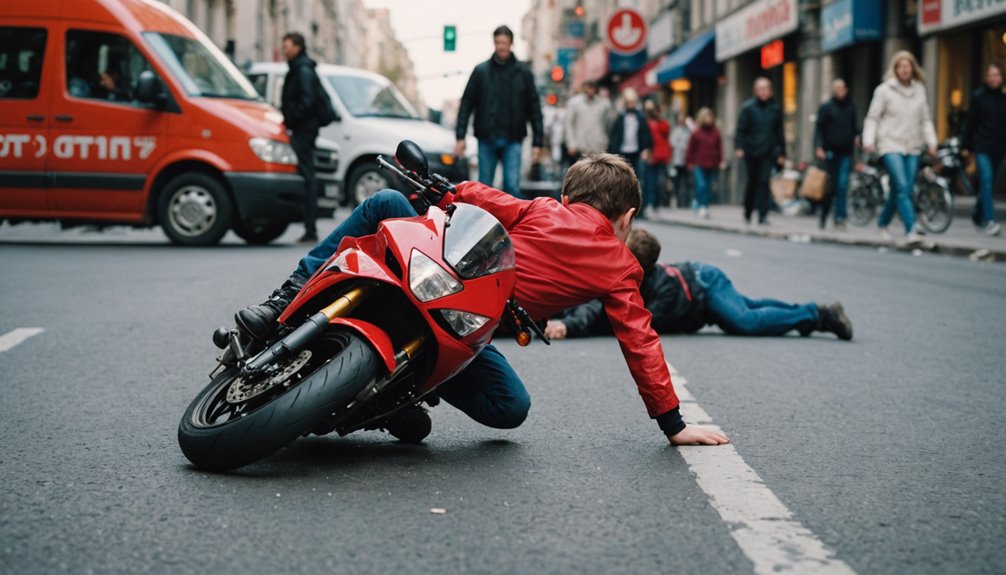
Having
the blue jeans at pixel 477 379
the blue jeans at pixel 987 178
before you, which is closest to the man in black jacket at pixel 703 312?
the blue jeans at pixel 477 379

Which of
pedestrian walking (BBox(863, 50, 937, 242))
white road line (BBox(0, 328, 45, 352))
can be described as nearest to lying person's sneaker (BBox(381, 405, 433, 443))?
white road line (BBox(0, 328, 45, 352))

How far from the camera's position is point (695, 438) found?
14.4 feet

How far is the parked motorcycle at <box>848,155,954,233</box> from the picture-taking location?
1608 centimetres

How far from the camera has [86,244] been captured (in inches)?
547

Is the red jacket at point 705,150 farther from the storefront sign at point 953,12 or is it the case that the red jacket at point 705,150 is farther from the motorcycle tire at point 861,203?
the motorcycle tire at point 861,203

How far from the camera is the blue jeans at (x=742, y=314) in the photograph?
761 cm

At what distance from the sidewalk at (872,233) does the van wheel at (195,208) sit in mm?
7100

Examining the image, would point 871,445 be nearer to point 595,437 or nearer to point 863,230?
→ point 595,437

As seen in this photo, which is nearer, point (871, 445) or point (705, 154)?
point (871, 445)

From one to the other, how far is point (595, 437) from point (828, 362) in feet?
7.79

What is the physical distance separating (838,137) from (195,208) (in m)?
8.75

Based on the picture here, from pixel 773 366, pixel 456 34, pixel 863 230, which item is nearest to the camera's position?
pixel 773 366

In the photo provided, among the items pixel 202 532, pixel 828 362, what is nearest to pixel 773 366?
pixel 828 362

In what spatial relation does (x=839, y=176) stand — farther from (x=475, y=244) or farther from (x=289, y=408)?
(x=289, y=408)
